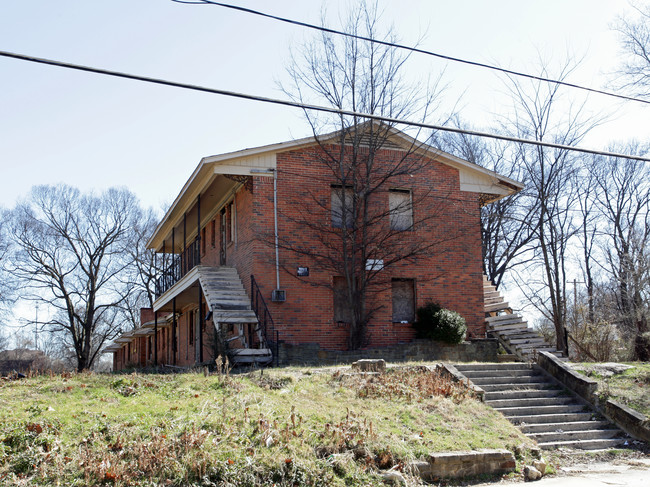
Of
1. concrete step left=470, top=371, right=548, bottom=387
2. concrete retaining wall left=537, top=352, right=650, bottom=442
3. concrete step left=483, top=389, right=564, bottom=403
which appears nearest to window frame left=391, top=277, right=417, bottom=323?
concrete retaining wall left=537, top=352, right=650, bottom=442

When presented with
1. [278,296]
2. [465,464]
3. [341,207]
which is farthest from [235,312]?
[465,464]

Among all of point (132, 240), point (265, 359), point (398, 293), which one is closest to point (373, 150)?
point (398, 293)

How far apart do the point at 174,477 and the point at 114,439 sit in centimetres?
117

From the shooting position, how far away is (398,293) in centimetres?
2172

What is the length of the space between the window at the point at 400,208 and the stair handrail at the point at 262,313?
15.9 feet

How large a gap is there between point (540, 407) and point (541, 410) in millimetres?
71

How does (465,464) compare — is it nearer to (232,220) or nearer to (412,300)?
(412,300)

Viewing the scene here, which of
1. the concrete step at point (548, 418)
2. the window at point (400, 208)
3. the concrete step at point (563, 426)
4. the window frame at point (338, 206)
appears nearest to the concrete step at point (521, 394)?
the concrete step at point (548, 418)

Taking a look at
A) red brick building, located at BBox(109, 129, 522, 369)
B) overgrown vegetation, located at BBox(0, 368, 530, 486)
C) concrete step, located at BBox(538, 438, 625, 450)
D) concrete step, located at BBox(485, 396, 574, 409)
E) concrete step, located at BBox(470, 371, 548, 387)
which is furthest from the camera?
red brick building, located at BBox(109, 129, 522, 369)

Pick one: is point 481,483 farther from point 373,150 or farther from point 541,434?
point 373,150

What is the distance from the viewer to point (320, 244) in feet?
68.0

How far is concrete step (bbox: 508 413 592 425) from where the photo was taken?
41.8 ft

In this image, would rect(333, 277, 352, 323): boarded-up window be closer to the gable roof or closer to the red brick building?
the red brick building

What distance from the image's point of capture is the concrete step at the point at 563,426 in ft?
40.6
